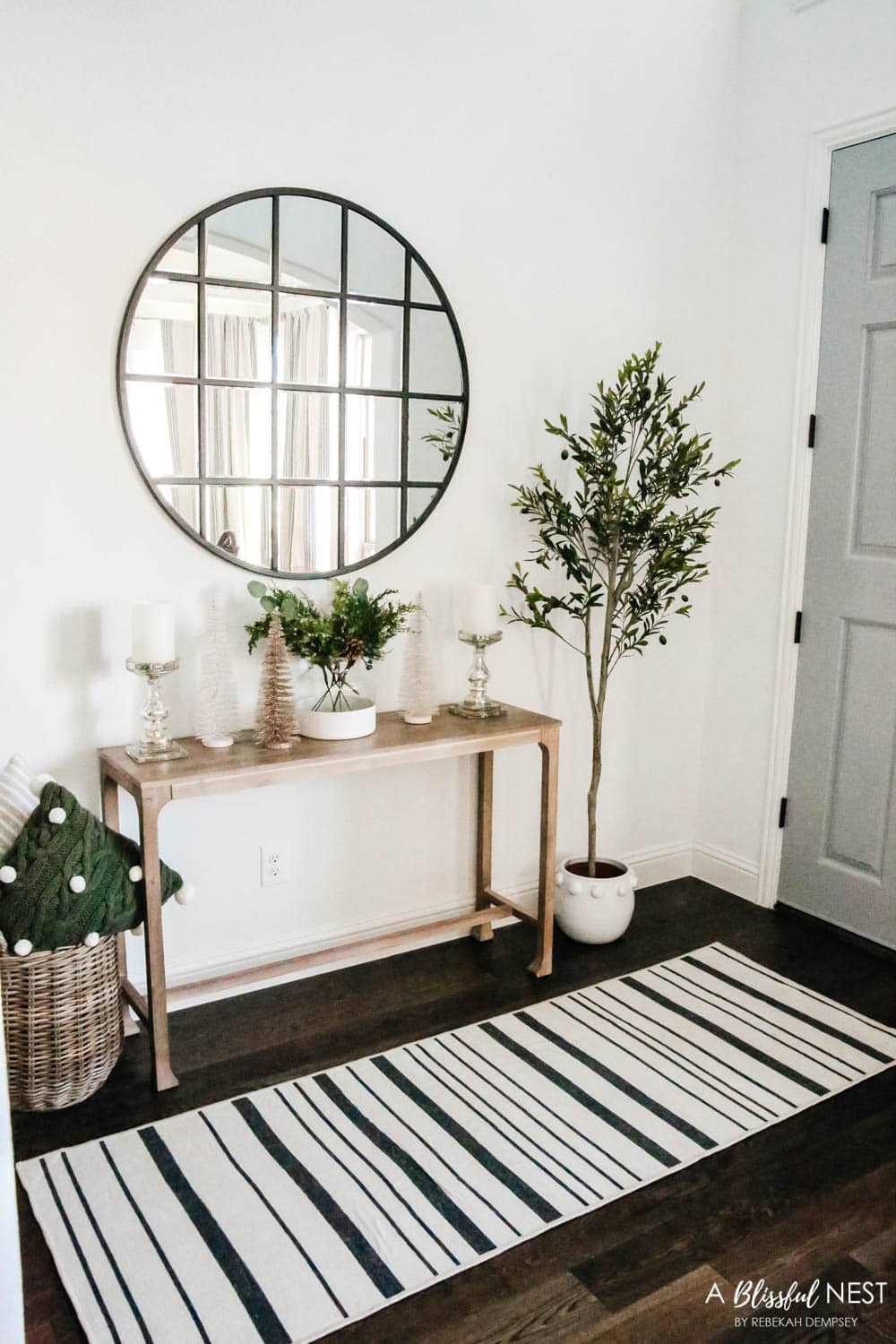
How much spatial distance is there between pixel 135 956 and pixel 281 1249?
0.95 m

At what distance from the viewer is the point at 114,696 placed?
257cm

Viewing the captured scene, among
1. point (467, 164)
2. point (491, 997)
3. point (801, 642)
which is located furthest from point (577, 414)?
point (491, 997)

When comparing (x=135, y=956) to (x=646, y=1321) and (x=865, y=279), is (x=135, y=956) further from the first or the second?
(x=865, y=279)

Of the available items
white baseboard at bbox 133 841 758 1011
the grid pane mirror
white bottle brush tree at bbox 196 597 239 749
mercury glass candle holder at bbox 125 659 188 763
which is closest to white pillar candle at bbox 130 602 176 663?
mercury glass candle holder at bbox 125 659 188 763

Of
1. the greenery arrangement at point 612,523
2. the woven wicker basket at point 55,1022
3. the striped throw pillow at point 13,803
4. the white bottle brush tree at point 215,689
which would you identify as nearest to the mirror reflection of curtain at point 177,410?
the white bottle brush tree at point 215,689

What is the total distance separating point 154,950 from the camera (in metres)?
2.35

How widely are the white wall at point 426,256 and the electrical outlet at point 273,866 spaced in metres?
0.04

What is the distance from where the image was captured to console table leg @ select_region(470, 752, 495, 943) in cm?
317

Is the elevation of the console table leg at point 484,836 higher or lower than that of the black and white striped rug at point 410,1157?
higher

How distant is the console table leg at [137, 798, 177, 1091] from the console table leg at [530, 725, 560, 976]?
3.44ft

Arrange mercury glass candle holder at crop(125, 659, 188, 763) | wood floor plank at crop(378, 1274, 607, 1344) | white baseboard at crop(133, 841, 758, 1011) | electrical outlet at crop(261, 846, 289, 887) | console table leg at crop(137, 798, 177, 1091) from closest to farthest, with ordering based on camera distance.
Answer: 1. wood floor plank at crop(378, 1274, 607, 1344)
2. console table leg at crop(137, 798, 177, 1091)
3. mercury glass candle holder at crop(125, 659, 188, 763)
4. white baseboard at crop(133, 841, 758, 1011)
5. electrical outlet at crop(261, 846, 289, 887)

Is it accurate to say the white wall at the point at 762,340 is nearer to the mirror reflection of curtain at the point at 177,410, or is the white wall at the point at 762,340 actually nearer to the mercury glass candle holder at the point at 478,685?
the mercury glass candle holder at the point at 478,685

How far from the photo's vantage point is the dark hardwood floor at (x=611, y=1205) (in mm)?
1783

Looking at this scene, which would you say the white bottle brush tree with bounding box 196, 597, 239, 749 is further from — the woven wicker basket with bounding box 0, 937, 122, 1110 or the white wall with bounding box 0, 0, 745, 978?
the woven wicker basket with bounding box 0, 937, 122, 1110
